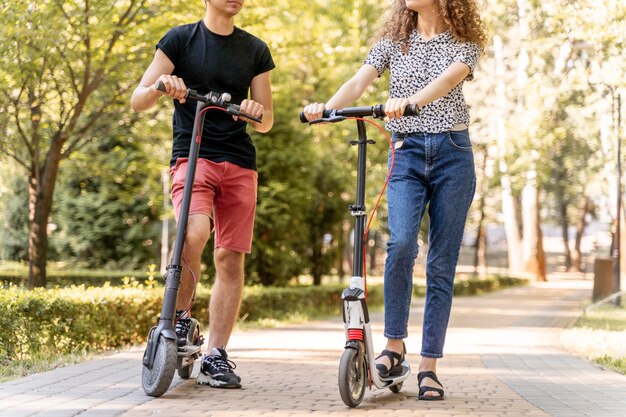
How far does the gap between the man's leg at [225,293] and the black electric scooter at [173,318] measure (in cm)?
20

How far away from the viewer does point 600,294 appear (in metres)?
21.6

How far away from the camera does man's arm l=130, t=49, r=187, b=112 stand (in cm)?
494

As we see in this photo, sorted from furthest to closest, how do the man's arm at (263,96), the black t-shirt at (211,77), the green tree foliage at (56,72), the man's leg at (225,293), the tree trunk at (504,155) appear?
the tree trunk at (504,155) < the green tree foliage at (56,72) < the man's arm at (263,96) < the man's leg at (225,293) < the black t-shirt at (211,77)

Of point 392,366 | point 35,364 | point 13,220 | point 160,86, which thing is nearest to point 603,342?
point 392,366

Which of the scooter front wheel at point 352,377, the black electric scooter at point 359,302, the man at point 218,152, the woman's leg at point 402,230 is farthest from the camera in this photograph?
the man at point 218,152

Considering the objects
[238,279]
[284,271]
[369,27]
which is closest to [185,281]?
[238,279]

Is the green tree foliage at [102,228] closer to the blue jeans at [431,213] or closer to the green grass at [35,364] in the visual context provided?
the green grass at [35,364]

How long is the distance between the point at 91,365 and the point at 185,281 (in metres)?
1.24

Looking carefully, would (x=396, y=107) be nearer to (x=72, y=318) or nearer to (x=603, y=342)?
(x=72, y=318)

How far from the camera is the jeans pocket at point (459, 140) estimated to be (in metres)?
5.20

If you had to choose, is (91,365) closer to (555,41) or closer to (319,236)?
(319,236)

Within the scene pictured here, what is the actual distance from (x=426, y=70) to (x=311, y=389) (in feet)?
5.75

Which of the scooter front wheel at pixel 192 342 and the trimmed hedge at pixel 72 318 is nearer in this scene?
the scooter front wheel at pixel 192 342

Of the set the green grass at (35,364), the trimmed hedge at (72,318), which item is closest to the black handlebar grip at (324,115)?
the green grass at (35,364)
